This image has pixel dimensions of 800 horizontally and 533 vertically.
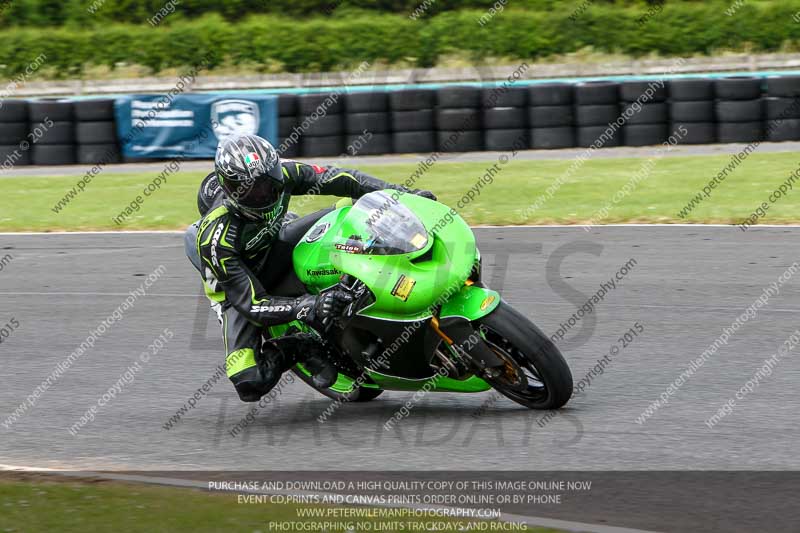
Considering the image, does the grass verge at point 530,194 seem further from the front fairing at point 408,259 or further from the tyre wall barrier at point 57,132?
the front fairing at point 408,259

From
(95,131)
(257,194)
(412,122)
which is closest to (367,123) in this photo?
(412,122)

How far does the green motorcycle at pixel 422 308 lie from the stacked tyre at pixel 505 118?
11919 millimetres

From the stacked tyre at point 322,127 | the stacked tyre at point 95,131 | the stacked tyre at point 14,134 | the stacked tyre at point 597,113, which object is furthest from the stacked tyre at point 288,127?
the stacked tyre at point 597,113

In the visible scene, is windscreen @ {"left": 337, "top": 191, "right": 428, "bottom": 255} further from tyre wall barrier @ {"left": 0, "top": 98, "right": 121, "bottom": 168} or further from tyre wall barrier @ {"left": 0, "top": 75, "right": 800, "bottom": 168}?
tyre wall barrier @ {"left": 0, "top": 98, "right": 121, "bottom": 168}

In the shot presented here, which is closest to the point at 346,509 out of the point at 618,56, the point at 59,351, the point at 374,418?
the point at 374,418

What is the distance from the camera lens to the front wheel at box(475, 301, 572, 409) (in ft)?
18.6

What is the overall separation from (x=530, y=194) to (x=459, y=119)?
11.7 ft

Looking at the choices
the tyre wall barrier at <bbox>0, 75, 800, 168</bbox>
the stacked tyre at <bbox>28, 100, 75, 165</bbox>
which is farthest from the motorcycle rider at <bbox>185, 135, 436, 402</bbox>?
the stacked tyre at <bbox>28, 100, 75, 165</bbox>

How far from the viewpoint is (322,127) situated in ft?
59.5

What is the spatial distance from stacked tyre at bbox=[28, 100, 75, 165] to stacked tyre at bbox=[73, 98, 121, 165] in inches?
4.6

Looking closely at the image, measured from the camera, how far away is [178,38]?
33.7 m

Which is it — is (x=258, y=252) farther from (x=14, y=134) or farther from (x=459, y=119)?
(x=14, y=134)

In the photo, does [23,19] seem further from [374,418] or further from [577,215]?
[374,418]

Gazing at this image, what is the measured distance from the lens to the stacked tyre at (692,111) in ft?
56.1
